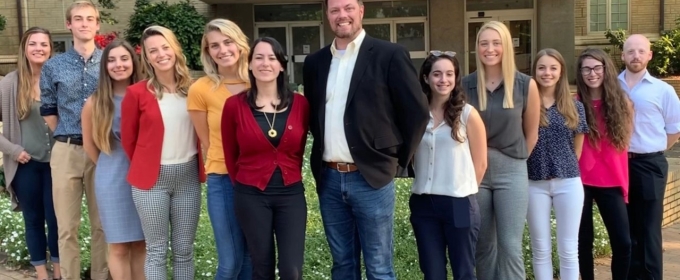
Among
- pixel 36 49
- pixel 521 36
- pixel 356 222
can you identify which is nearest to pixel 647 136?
pixel 356 222

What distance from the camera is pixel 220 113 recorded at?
384cm

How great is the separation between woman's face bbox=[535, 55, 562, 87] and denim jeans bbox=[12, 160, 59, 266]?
357 cm

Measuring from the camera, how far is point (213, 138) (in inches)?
153

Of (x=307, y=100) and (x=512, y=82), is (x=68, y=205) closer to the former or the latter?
(x=307, y=100)

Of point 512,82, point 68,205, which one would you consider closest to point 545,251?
point 512,82

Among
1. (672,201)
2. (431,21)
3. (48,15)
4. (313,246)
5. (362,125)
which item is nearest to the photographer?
(362,125)

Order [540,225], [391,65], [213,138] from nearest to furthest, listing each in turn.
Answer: [391,65] → [213,138] → [540,225]

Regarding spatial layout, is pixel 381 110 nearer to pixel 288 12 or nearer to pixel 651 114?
pixel 651 114

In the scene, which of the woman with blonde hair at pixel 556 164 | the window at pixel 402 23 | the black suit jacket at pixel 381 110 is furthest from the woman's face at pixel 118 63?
the window at pixel 402 23

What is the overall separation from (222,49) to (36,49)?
178cm

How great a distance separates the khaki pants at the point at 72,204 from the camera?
177 inches

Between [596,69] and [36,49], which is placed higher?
[36,49]

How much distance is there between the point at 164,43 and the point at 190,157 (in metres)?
0.70

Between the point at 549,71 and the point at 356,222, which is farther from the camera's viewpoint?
the point at 549,71
